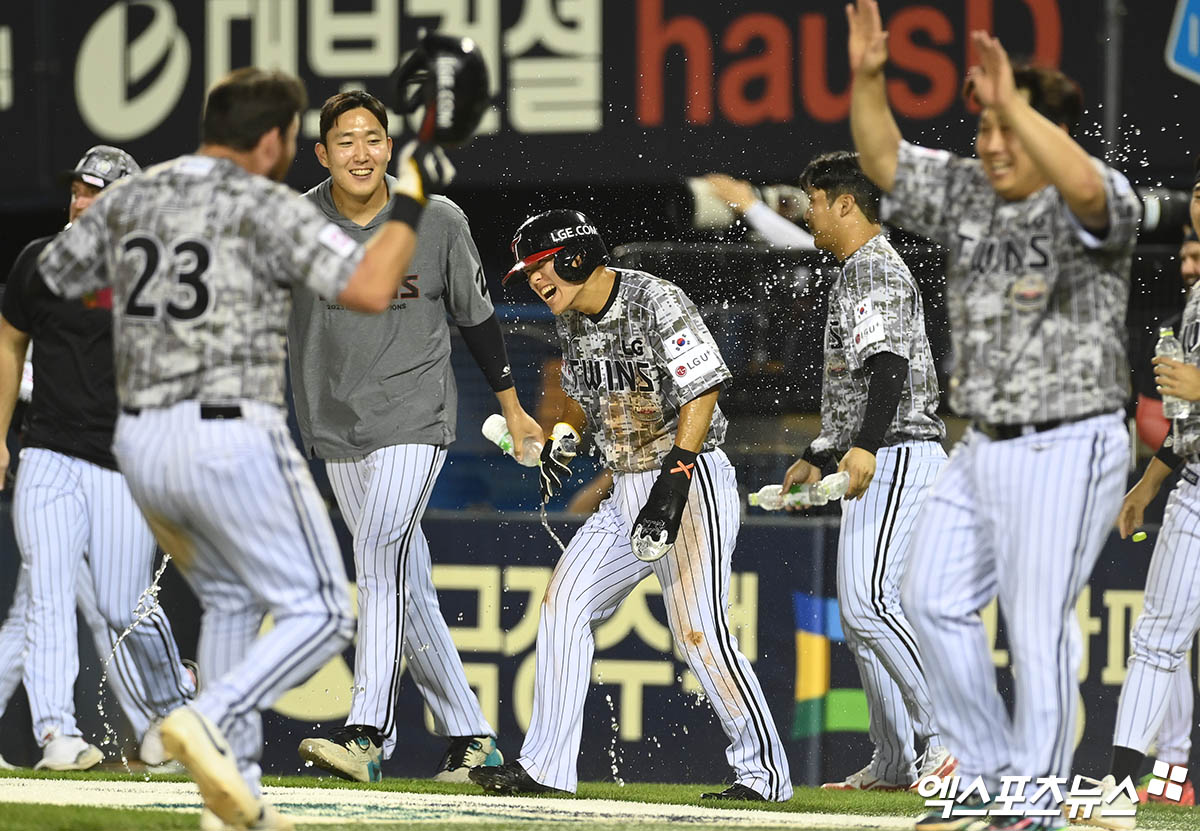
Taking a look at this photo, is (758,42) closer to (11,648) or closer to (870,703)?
(870,703)

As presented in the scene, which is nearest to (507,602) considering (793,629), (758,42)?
(793,629)

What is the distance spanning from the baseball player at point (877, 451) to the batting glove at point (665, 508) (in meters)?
0.61

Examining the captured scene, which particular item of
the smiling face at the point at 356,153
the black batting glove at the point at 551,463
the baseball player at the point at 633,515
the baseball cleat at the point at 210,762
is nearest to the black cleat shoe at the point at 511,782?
the baseball player at the point at 633,515

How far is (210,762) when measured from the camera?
11.8ft

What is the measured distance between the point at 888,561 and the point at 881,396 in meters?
0.67

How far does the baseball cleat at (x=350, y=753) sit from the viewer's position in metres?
5.55

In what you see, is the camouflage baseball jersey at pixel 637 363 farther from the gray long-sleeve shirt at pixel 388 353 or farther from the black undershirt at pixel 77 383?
the black undershirt at pixel 77 383

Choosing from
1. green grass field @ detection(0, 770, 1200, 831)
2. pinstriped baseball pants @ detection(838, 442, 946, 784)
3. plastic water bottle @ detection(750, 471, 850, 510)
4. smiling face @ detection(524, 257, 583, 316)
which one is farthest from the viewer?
pinstriped baseball pants @ detection(838, 442, 946, 784)

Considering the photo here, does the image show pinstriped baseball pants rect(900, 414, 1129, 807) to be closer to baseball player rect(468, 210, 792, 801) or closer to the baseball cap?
baseball player rect(468, 210, 792, 801)

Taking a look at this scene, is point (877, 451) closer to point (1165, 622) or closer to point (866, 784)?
point (1165, 622)

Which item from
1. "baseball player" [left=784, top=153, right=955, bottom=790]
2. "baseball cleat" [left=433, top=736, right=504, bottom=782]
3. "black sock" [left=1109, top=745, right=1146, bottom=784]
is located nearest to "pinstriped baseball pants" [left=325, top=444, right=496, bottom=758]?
"baseball cleat" [left=433, top=736, right=504, bottom=782]

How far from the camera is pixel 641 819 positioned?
4.84 m

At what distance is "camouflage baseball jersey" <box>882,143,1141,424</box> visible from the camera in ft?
12.7

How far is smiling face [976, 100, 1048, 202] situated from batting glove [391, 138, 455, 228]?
1.20 metres
